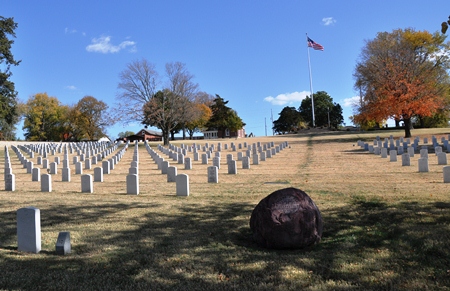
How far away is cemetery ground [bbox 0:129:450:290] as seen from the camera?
14.8 ft

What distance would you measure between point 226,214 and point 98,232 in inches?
106

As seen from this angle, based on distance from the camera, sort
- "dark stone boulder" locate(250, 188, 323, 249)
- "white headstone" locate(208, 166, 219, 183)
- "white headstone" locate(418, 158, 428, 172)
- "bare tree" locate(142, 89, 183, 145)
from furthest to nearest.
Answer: "bare tree" locate(142, 89, 183, 145)
"white headstone" locate(418, 158, 428, 172)
"white headstone" locate(208, 166, 219, 183)
"dark stone boulder" locate(250, 188, 323, 249)

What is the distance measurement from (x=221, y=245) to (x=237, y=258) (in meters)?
0.68

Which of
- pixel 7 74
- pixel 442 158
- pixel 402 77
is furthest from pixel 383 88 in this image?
pixel 7 74

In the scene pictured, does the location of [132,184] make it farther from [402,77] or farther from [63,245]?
[402,77]

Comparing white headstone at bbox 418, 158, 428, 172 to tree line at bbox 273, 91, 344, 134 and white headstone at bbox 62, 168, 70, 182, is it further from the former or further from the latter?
tree line at bbox 273, 91, 344, 134

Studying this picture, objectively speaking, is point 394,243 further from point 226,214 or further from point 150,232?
point 150,232

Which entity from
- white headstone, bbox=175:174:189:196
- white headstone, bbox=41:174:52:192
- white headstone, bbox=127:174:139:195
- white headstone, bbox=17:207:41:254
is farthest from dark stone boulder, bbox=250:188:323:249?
white headstone, bbox=41:174:52:192

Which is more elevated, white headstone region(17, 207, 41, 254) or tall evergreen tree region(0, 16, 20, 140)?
tall evergreen tree region(0, 16, 20, 140)

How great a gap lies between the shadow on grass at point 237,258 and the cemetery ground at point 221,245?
0.01 meters

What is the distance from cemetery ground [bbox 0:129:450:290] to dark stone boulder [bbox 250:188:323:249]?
0.17 metres

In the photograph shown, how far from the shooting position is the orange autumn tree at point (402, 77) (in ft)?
118

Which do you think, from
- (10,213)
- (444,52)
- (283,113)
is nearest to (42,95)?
(283,113)

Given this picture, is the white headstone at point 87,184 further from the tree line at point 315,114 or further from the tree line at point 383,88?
the tree line at point 315,114
